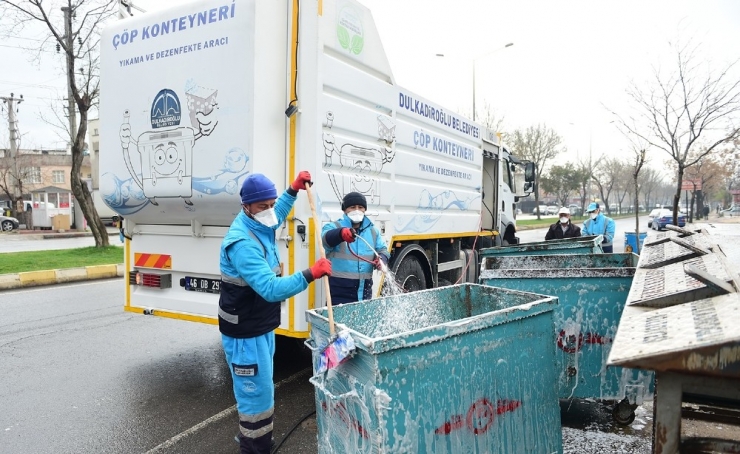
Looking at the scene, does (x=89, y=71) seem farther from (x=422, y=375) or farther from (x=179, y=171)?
(x=422, y=375)

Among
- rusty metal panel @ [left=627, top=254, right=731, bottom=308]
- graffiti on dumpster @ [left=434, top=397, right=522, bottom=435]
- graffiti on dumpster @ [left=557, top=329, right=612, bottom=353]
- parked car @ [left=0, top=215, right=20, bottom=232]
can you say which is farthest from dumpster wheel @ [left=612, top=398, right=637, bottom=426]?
parked car @ [left=0, top=215, right=20, bottom=232]

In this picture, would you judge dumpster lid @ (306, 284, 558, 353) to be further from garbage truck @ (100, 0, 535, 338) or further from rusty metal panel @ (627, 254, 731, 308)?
garbage truck @ (100, 0, 535, 338)

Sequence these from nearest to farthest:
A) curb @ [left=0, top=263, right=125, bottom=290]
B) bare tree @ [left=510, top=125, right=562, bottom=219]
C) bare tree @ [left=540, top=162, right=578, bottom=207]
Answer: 1. curb @ [left=0, top=263, right=125, bottom=290]
2. bare tree @ [left=510, top=125, right=562, bottom=219]
3. bare tree @ [left=540, top=162, right=578, bottom=207]

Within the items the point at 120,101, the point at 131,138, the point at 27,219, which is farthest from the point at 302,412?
the point at 27,219

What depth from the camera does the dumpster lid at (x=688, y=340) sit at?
1.41 m

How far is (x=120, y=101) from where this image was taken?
4516 mm

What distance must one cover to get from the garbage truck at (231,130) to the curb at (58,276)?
613 cm

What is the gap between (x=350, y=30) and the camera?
15.0 ft

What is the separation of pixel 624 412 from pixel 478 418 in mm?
1718

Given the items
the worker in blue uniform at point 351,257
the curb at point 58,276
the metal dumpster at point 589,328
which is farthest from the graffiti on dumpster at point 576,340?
the curb at point 58,276

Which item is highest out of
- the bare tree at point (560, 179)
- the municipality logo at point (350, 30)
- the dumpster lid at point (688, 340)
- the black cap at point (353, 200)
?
the bare tree at point (560, 179)

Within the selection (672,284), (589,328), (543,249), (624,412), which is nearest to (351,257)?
(589,328)

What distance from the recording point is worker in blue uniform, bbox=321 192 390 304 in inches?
167

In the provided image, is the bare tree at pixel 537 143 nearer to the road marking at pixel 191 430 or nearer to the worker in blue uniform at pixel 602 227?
the worker in blue uniform at pixel 602 227
